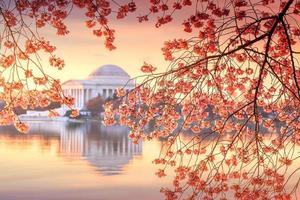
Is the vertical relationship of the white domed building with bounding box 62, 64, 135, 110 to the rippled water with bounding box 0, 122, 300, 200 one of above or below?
above

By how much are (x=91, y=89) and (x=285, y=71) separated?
131 meters

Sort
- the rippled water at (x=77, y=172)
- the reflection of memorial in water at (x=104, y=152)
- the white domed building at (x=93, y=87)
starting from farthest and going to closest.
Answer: the white domed building at (x=93, y=87)
the reflection of memorial in water at (x=104, y=152)
the rippled water at (x=77, y=172)

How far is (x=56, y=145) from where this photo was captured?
4303 cm

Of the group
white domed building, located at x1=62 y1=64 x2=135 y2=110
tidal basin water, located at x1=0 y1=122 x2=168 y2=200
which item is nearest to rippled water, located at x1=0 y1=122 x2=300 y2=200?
tidal basin water, located at x1=0 y1=122 x2=168 y2=200

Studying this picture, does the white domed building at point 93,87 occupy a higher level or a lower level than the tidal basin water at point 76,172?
higher

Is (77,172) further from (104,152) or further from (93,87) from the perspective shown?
(93,87)

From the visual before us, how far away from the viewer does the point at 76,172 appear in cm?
2836

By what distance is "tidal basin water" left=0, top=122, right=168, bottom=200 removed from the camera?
72.6 feet

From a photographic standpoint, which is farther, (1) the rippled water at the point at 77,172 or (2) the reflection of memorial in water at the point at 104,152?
(2) the reflection of memorial in water at the point at 104,152

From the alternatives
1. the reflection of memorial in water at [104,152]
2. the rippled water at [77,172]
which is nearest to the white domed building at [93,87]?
the reflection of memorial in water at [104,152]

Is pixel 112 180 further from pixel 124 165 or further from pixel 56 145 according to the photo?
pixel 56 145

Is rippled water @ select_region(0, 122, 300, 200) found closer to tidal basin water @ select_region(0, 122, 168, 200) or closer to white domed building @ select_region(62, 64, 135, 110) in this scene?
tidal basin water @ select_region(0, 122, 168, 200)

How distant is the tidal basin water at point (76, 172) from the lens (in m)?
22.1

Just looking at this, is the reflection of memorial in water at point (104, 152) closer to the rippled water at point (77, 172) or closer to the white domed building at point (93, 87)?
the rippled water at point (77, 172)
